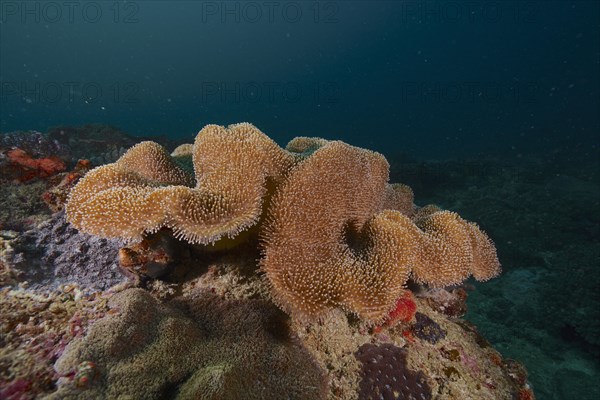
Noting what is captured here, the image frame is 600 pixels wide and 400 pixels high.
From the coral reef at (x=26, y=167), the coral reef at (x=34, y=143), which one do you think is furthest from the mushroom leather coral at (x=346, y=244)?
the coral reef at (x=34, y=143)

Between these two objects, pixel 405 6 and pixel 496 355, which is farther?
pixel 405 6

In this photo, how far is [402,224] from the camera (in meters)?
2.69

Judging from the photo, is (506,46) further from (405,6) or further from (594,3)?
(405,6)

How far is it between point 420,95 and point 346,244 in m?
108

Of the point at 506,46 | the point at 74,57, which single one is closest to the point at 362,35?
the point at 506,46

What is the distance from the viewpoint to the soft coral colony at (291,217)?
6.63 feet

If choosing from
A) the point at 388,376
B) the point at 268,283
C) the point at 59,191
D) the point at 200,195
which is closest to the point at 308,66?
the point at 59,191

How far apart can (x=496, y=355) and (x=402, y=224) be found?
184cm

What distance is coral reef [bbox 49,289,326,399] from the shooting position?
172 cm

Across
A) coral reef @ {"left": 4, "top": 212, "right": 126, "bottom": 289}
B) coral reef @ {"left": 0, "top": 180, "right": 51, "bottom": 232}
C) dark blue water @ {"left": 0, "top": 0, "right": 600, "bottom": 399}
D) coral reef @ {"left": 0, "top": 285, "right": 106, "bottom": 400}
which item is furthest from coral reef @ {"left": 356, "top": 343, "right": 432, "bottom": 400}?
dark blue water @ {"left": 0, "top": 0, "right": 600, "bottom": 399}

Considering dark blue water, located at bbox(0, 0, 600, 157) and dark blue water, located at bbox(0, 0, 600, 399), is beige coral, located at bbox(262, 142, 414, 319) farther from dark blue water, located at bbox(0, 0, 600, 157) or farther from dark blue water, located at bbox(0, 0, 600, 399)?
dark blue water, located at bbox(0, 0, 600, 157)

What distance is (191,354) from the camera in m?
2.00

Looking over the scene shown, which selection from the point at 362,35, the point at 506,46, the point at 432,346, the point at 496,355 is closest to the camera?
the point at 432,346

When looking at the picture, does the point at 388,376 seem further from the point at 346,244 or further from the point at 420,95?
the point at 420,95
